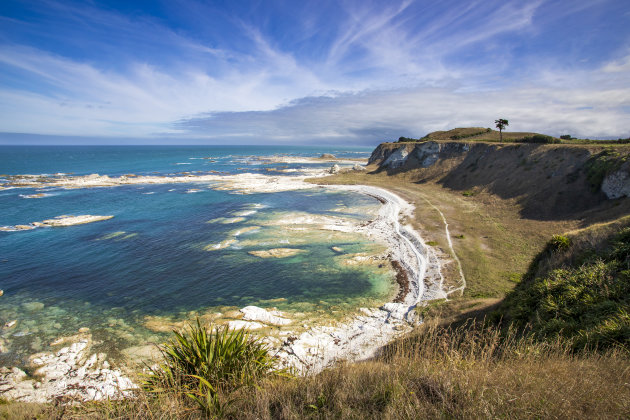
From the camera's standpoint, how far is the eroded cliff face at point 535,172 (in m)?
31.2

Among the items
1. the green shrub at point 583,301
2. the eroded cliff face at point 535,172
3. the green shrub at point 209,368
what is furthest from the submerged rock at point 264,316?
the eroded cliff face at point 535,172

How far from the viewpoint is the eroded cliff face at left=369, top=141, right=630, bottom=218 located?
102ft

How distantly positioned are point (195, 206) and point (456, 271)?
132 feet

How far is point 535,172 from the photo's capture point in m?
41.9

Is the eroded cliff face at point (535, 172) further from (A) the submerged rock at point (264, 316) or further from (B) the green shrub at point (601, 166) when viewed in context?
(A) the submerged rock at point (264, 316)

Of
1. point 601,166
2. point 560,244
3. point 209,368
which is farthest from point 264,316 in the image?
point 601,166

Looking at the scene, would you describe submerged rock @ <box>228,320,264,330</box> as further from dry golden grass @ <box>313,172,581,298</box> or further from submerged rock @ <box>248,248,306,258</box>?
dry golden grass @ <box>313,172,581,298</box>

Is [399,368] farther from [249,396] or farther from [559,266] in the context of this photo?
[559,266]

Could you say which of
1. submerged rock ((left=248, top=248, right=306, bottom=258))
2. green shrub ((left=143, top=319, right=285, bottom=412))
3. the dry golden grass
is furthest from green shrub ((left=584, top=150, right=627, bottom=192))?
green shrub ((left=143, top=319, right=285, bottom=412))

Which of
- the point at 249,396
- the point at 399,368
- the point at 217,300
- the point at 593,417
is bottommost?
the point at 217,300

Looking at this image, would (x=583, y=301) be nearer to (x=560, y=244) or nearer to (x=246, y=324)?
(x=560, y=244)

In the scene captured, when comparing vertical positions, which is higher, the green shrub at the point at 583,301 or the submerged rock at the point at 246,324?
the green shrub at the point at 583,301

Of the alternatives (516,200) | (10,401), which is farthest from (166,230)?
(516,200)

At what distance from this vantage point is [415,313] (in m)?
16.3
